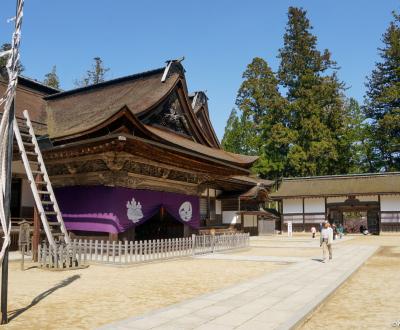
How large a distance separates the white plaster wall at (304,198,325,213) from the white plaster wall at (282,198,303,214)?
23.3 inches

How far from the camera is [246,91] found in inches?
2311

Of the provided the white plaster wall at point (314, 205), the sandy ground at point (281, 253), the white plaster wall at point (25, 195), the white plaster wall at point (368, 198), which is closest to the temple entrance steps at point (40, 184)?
the white plaster wall at point (25, 195)

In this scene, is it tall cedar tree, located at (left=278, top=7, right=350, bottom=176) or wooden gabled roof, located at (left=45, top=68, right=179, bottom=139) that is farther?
tall cedar tree, located at (left=278, top=7, right=350, bottom=176)

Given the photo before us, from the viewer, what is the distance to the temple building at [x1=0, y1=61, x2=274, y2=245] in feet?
49.0

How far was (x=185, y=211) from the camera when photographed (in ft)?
65.1

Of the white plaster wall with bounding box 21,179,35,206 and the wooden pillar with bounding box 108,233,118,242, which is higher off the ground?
the white plaster wall with bounding box 21,179,35,206

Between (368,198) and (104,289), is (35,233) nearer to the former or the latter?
(104,289)

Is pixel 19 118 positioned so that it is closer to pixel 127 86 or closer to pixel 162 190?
pixel 127 86

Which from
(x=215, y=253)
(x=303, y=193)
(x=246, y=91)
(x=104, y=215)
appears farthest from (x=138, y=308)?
(x=246, y=91)

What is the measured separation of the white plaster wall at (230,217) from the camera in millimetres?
33125

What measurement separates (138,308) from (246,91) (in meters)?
53.8

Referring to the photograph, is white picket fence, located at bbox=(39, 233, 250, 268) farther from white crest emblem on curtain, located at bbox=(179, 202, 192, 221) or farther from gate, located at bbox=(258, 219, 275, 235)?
gate, located at bbox=(258, 219, 275, 235)

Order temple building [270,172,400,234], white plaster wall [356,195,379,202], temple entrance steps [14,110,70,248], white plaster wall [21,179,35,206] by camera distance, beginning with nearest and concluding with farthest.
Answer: temple entrance steps [14,110,70,248]
white plaster wall [21,179,35,206]
temple building [270,172,400,234]
white plaster wall [356,195,379,202]

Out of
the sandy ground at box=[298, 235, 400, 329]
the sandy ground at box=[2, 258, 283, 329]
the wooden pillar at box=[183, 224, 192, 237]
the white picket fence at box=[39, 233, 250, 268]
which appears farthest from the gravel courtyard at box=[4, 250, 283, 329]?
the wooden pillar at box=[183, 224, 192, 237]
